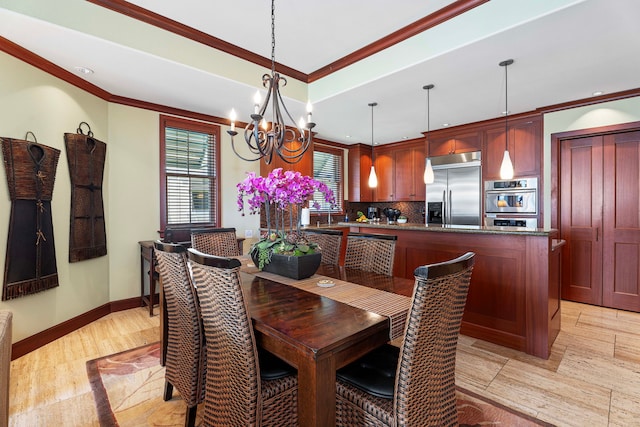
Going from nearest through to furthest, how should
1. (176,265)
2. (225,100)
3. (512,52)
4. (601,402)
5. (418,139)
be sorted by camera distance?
(176,265), (601,402), (512,52), (225,100), (418,139)

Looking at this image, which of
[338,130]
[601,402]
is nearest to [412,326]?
[601,402]

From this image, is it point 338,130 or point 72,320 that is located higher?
point 338,130

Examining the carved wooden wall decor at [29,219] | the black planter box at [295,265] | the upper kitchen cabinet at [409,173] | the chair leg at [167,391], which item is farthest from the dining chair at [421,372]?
the upper kitchen cabinet at [409,173]

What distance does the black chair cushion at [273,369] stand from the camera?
139 cm

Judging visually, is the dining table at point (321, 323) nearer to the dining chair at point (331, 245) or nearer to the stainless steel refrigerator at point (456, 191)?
the dining chair at point (331, 245)

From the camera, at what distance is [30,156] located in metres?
2.59

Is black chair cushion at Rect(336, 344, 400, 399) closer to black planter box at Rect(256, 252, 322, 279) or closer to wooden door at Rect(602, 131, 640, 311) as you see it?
black planter box at Rect(256, 252, 322, 279)

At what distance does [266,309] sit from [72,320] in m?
2.80

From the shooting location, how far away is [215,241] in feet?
9.20

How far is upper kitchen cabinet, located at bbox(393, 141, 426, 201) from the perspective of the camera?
5750mm

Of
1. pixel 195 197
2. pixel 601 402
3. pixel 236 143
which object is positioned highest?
pixel 236 143

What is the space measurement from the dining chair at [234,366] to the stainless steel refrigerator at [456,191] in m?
4.26

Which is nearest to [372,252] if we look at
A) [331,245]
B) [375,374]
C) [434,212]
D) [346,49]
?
[331,245]

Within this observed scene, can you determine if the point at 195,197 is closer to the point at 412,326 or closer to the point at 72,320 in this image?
the point at 72,320
